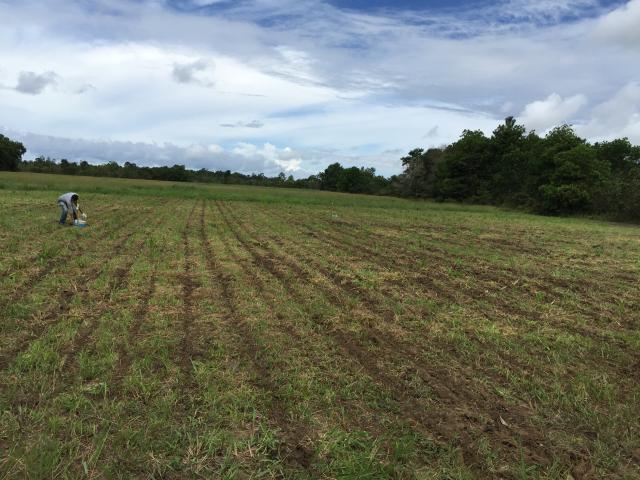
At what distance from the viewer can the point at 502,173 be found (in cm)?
6831

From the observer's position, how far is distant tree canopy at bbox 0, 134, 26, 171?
84.8 m

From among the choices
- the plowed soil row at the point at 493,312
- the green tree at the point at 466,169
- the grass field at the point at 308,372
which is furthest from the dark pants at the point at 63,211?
the green tree at the point at 466,169

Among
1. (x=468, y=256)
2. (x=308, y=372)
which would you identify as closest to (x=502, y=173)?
(x=468, y=256)

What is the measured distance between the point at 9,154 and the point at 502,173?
92838 mm

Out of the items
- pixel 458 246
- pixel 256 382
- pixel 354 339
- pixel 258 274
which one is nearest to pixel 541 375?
pixel 354 339

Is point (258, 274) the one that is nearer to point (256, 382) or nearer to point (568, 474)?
point (256, 382)

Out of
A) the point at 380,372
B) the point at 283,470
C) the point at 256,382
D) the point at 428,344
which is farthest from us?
the point at 428,344

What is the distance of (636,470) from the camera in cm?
331

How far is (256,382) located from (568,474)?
9.15ft

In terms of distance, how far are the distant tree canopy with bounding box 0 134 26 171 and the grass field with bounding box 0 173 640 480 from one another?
3703 inches

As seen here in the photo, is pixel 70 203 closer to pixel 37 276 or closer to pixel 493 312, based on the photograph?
pixel 37 276

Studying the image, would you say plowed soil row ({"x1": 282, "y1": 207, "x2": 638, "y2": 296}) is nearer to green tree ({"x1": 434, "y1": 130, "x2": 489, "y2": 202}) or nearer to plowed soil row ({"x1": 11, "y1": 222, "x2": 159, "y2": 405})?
plowed soil row ({"x1": 11, "y1": 222, "x2": 159, "y2": 405})

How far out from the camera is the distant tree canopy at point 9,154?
8478cm

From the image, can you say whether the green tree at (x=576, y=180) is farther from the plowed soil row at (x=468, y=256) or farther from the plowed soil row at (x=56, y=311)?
the plowed soil row at (x=56, y=311)
